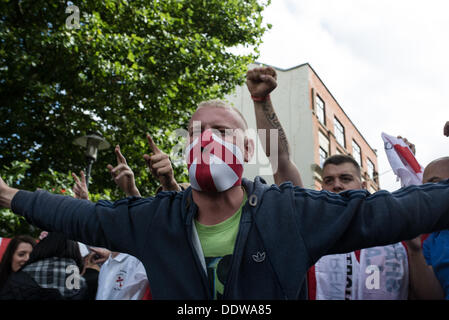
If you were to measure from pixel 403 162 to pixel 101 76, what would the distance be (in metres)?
5.38

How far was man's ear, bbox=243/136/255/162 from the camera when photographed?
1.82 meters

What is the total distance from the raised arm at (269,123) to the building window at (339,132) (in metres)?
20.3

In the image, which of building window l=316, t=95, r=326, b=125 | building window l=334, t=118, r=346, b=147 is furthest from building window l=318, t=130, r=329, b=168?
building window l=334, t=118, r=346, b=147

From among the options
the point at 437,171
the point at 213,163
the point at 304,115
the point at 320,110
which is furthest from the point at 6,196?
the point at 320,110

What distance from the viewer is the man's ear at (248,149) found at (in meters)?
1.82

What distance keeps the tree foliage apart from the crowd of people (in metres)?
4.91

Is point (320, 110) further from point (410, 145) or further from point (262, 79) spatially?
point (262, 79)

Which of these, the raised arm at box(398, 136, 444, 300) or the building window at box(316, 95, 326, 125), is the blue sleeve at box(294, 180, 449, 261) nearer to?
the raised arm at box(398, 136, 444, 300)

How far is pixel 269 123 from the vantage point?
2465 millimetres

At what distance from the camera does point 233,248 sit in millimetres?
1497

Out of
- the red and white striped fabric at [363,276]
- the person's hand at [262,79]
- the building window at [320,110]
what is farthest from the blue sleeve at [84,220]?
the building window at [320,110]

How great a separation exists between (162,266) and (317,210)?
64 cm
